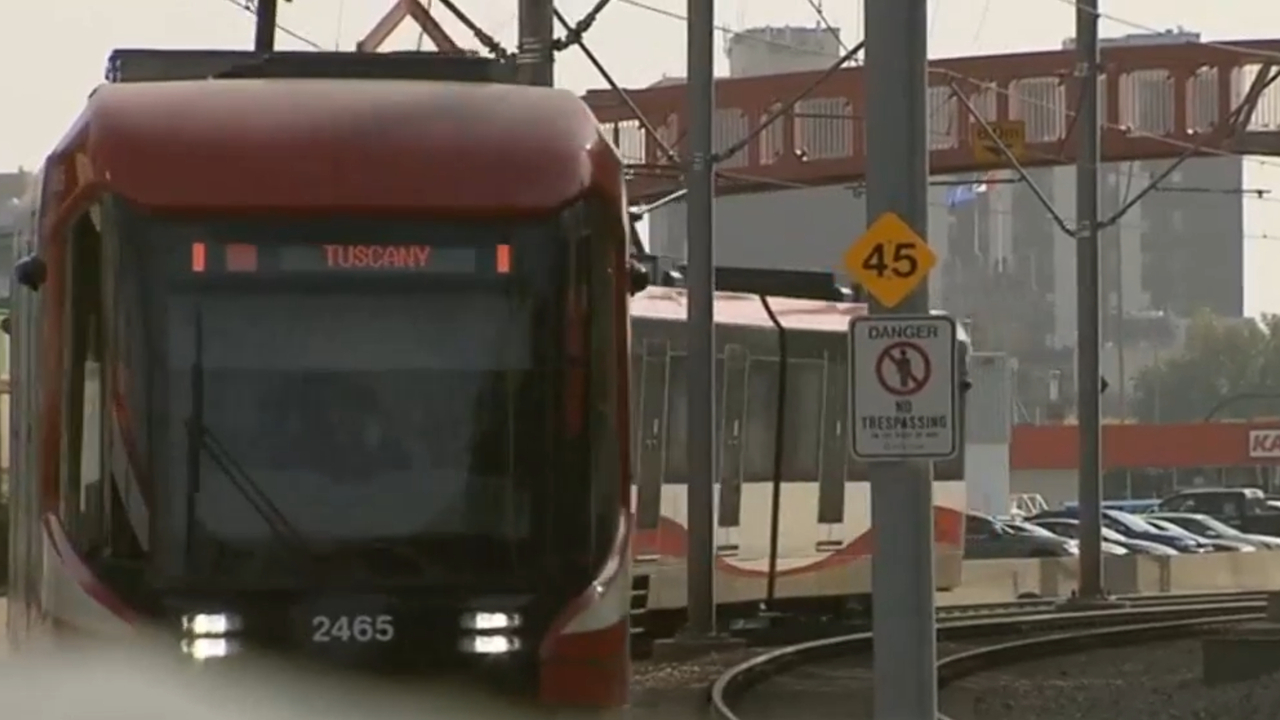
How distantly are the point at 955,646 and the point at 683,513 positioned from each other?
161 inches

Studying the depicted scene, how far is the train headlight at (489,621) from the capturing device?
1197cm

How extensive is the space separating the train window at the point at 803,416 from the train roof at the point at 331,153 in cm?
1408

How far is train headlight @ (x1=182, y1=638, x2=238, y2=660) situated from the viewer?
11773 millimetres

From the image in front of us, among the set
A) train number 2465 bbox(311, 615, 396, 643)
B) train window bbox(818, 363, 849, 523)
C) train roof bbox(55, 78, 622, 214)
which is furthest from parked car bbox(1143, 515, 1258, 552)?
train number 2465 bbox(311, 615, 396, 643)

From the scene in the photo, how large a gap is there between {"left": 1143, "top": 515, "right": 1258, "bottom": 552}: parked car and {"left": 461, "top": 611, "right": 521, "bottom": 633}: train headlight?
144 ft

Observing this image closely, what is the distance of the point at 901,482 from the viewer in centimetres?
1352

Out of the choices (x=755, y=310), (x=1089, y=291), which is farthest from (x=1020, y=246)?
(x=755, y=310)

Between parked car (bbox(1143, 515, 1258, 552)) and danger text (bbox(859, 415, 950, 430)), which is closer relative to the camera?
danger text (bbox(859, 415, 950, 430))

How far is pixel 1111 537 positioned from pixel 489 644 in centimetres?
4285

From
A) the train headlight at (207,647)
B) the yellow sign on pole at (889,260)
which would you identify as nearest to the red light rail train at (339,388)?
the train headlight at (207,647)

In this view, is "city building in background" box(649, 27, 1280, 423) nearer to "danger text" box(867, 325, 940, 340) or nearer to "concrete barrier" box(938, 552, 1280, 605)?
"concrete barrier" box(938, 552, 1280, 605)

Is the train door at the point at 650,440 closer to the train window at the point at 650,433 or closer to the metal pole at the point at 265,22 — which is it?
the train window at the point at 650,433

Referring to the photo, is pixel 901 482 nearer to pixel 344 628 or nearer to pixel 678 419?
pixel 344 628

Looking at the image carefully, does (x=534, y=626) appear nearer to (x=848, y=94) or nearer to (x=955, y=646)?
(x=955, y=646)
